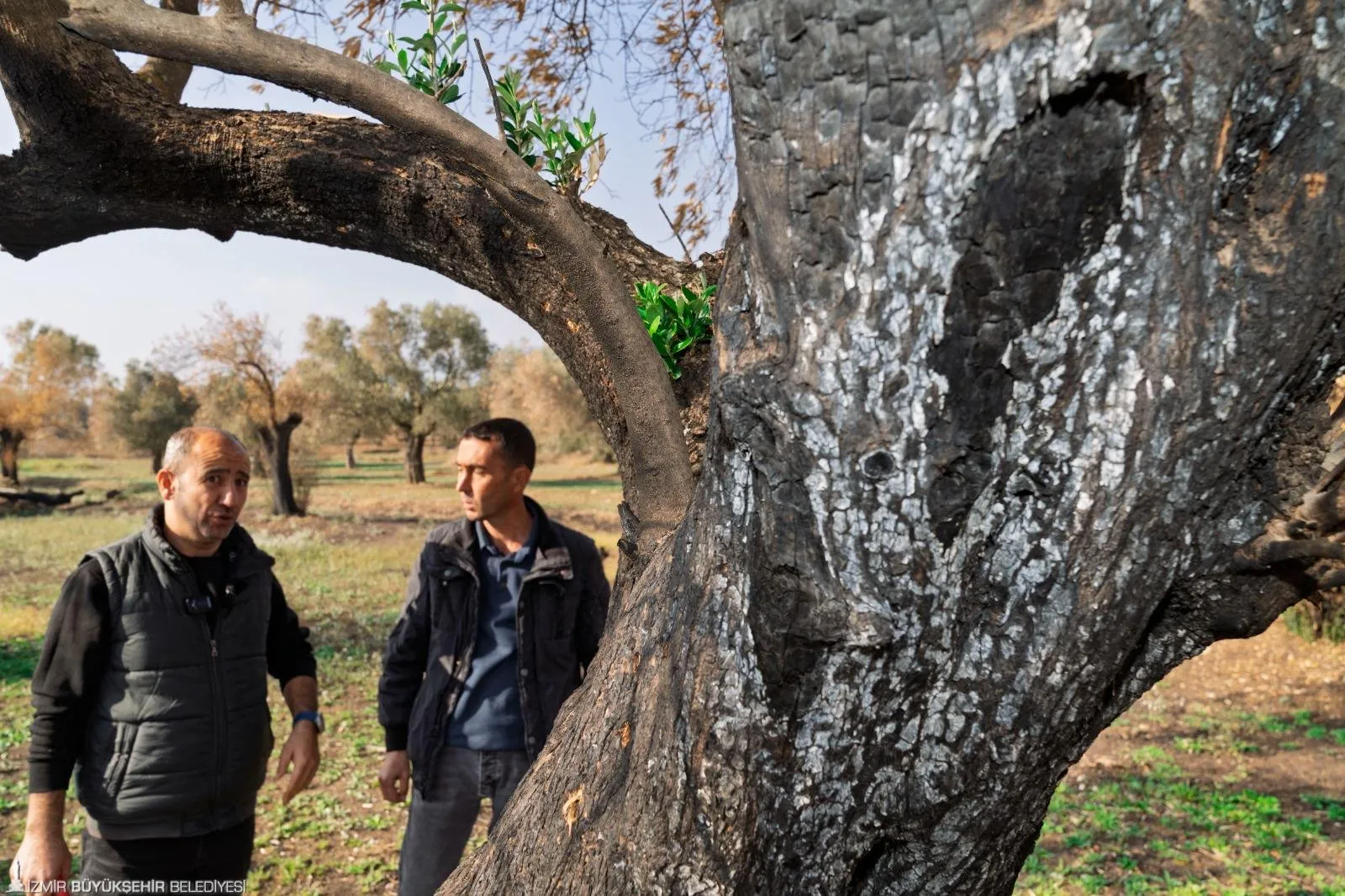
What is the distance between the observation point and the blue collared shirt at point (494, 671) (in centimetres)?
364

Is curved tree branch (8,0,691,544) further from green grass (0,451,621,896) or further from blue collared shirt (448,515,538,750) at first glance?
green grass (0,451,621,896)

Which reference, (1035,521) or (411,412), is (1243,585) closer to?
(1035,521)

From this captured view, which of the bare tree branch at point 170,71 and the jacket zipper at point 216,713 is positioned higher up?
the bare tree branch at point 170,71

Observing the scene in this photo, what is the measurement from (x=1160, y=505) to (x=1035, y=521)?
18cm

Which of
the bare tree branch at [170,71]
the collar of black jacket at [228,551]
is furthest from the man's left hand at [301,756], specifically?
the bare tree branch at [170,71]

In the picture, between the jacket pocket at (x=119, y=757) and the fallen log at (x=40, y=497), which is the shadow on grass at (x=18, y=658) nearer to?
the jacket pocket at (x=119, y=757)

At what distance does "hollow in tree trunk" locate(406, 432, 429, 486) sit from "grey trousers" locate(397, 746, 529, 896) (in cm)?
3136

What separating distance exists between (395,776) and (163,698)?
42.2 inches

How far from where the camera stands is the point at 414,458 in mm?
34781

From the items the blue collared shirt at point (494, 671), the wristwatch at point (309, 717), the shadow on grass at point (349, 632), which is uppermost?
the blue collared shirt at point (494, 671)

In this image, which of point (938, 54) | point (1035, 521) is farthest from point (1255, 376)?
point (938, 54)

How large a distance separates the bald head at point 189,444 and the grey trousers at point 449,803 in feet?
4.93

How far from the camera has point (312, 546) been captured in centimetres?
1862

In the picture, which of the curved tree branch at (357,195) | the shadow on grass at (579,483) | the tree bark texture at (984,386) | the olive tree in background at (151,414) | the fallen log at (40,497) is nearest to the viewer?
the tree bark texture at (984,386)
